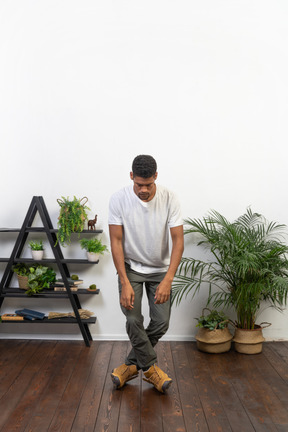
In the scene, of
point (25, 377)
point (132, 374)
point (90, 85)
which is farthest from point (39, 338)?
point (90, 85)

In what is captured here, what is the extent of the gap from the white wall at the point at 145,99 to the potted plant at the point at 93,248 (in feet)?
0.65

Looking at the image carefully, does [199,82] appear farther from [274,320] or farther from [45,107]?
[274,320]

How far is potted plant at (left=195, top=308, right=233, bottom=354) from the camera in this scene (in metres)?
4.00

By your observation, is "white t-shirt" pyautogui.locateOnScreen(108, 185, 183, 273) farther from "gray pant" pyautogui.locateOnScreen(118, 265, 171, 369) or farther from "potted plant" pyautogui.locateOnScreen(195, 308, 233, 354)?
"potted plant" pyautogui.locateOnScreen(195, 308, 233, 354)

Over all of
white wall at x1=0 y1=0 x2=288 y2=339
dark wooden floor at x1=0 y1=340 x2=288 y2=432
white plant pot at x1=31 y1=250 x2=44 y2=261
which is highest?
white wall at x1=0 y1=0 x2=288 y2=339

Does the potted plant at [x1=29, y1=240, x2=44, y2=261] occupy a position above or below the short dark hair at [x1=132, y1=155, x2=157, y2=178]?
below

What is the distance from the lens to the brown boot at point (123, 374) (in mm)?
3225

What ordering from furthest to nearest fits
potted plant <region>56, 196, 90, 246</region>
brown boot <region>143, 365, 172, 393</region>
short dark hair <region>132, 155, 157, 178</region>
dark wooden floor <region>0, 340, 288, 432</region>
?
potted plant <region>56, 196, 90, 246</region> < brown boot <region>143, 365, 172, 393</region> < short dark hair <region>132, 155, 157, 178</region> < dark wooden floor <region>0, 340, 288, 432</region>

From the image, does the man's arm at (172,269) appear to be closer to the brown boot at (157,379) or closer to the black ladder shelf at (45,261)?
the brown boot at (157,379)

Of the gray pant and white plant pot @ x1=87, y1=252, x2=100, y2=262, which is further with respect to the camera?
white plant pot @ x1=87, y1=252, x2=100, y2=262

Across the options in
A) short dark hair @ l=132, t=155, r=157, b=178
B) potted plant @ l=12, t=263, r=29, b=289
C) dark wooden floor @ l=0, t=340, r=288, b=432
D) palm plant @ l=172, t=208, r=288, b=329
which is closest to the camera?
dark wooden floor @ l=0, t=340, r=288, b=432

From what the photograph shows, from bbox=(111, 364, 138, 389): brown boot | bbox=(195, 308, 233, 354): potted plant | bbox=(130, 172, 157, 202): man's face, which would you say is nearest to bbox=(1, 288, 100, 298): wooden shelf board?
bbox=(195, 308, 233, 354): potted plant

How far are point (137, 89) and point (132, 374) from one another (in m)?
2.30

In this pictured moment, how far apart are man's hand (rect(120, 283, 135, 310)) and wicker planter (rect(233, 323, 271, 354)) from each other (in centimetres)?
135
